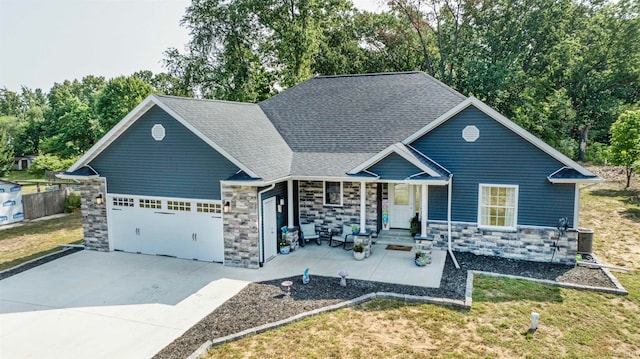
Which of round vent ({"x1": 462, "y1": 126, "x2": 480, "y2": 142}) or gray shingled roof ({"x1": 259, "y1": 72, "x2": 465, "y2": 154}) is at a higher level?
gray shingled roof ({"x1": 259, "y1": 72, "x2": 465, "y2": 154})

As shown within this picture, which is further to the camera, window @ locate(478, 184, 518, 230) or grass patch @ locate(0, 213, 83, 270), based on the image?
grass patch @ locate(0, 213, 83, 270)

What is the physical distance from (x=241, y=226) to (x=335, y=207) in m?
4.05

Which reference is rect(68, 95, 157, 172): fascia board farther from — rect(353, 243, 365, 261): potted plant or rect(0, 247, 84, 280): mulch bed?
rect(353, 243, 365, 261): potted plant

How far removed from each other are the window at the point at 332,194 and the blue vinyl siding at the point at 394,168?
2.00 m

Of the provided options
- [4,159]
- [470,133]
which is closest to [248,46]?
[470,133]

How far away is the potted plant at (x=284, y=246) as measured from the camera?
13898 millimetres

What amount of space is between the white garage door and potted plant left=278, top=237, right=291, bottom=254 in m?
2.07

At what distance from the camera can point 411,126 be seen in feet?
50.3

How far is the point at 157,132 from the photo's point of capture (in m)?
13.4

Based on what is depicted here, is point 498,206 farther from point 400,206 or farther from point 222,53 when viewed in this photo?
point 222,53

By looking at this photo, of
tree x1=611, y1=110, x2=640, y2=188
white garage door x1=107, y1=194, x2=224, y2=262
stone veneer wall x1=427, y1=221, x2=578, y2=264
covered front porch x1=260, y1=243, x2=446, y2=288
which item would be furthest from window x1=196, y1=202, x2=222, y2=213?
tree x1=611, y1=110, x2=640, y2=188

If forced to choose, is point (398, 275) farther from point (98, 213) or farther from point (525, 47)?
point (525, 47)

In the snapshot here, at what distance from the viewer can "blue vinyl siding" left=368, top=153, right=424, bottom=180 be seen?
1317 centimetres

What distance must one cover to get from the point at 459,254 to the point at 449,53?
23.7m
